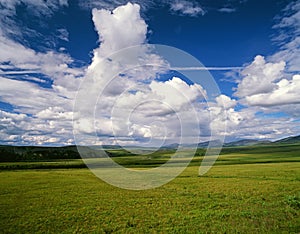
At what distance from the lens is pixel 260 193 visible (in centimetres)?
3231

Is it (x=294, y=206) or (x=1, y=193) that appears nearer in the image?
(x=294, y=206)

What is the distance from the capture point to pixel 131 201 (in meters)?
28.9

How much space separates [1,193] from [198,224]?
2735 centimetres

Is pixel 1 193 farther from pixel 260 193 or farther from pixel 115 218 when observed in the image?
pixel 260 193

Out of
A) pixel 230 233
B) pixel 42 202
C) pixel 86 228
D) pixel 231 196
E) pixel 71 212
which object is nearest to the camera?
pixel 230 233

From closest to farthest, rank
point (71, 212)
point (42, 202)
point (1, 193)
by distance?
point (71, 212)
point (42, 202)
point (1, 193)

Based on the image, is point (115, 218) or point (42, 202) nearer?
point (115, 218)

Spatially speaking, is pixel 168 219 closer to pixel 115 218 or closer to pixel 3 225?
pixel 115 218

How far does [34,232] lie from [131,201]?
40.1 ft

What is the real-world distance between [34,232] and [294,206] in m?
22.0

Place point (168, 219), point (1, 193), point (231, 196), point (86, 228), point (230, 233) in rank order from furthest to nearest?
point (1, 193), point (231, 196), point (168, 219), point (86, 228), point (230, 233)

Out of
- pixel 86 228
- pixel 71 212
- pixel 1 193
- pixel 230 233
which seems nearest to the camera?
pixel 230 233

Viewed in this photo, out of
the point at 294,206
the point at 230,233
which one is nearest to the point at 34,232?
the point at 230,233

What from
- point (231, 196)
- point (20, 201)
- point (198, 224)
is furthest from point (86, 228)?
point (231, 196)
